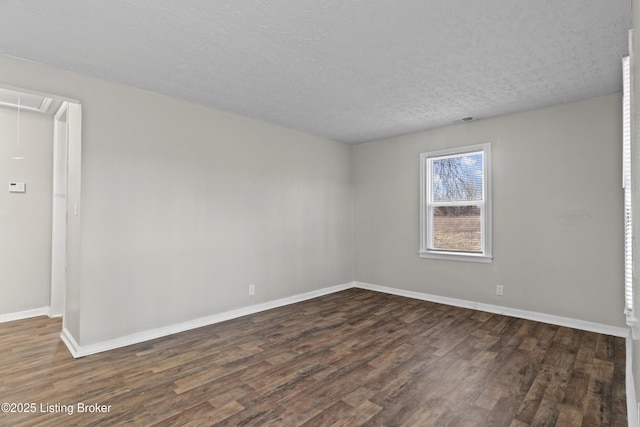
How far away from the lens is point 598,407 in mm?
2141

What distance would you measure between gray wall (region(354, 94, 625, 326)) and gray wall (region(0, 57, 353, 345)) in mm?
1964

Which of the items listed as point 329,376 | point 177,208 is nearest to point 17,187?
point 177,208

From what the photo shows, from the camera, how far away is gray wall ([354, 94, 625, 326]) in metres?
3.50

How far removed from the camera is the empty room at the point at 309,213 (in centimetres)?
215

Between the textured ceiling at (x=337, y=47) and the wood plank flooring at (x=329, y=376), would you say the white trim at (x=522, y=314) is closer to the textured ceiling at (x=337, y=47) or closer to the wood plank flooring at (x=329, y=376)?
the wood plank flooring at (x=329, y=376)

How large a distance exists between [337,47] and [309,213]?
2.98 metres

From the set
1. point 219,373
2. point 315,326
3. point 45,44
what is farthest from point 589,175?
point 45,44

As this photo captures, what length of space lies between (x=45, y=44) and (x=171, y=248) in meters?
2.06

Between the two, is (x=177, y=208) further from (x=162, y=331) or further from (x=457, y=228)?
(x=457, y=228)

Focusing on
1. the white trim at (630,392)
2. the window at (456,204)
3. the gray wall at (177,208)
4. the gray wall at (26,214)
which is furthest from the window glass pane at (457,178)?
the gray wall at (26,214)

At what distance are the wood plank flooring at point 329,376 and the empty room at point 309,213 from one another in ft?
0.07

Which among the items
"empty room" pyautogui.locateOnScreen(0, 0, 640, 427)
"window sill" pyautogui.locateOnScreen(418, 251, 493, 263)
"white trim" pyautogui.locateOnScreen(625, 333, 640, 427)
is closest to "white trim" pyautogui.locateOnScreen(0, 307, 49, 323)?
"empty room" pyautogui.locateOnScreen(0, 0, 640, 427)

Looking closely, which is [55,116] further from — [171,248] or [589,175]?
[589,175]

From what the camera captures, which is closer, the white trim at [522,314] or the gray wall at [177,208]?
the gray wall at [177,208]
